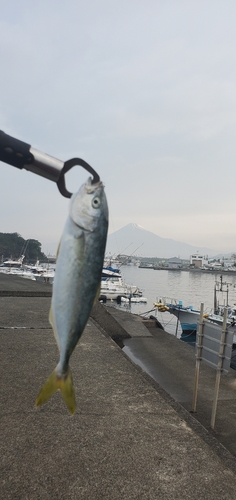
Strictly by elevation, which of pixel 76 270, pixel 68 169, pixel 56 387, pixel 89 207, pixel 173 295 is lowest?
pixel 173 295

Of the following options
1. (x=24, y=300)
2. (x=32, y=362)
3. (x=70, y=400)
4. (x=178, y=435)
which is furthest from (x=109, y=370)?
(x=24, y=300)

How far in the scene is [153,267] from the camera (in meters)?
180

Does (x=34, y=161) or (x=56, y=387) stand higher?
(x=34, y=161)

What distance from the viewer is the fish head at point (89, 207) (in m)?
1.20

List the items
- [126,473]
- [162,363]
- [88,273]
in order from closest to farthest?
1. [88,273]
2. [126,473]
3. [162,363]

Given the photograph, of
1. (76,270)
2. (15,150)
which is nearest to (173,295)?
(15,150)

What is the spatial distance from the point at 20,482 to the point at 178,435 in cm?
176

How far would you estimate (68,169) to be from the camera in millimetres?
1357

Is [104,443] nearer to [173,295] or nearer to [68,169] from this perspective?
[68,169]

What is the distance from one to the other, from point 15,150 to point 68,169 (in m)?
0.29

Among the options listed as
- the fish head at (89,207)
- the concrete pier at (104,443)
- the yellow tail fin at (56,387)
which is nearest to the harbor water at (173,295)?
the concrete pier at (104,443)

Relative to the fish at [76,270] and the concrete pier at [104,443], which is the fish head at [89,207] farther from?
the concrete pier at [104,443]

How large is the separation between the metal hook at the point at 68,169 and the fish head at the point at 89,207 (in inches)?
0.9

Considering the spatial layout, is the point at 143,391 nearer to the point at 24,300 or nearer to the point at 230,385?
the point at 230,385
